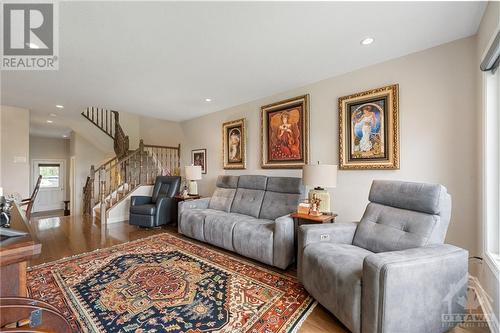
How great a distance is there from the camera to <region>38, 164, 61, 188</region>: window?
8406 millimetres

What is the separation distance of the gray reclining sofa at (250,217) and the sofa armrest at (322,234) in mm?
393

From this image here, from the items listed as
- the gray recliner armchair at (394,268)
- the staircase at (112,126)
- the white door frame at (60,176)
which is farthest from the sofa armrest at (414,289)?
the white door frame at (60,176)

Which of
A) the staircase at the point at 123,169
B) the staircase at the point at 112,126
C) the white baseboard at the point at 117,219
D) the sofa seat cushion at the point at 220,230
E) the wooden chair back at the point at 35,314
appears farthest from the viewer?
the staircase at the point at 112,126

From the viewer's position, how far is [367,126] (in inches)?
108

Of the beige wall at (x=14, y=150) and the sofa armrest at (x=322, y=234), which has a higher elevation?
the beige wall at (x=14, y=150)

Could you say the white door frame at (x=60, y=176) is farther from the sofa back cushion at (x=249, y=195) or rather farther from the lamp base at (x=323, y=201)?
the lamp base at (x=323, y=201)

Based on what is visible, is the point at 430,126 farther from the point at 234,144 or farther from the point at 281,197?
the point at 234,144

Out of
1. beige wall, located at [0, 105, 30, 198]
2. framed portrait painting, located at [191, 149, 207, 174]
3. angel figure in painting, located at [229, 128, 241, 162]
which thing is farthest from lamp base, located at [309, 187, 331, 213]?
beige wall, located at [0, 105, 30, 198]

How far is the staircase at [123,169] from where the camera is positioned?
5262 mm

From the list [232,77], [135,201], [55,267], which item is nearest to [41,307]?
[55,267]

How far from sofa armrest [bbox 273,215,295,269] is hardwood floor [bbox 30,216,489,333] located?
16 centimetres

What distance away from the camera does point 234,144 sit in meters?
4.36

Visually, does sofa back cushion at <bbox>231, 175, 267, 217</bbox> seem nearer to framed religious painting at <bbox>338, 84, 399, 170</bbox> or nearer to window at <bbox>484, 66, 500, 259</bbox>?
framed religious painting at <bbox>338, 84, 399, 170</bbox>

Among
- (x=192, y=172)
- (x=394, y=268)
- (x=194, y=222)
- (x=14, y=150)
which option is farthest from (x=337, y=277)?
(x=14, y=150)
